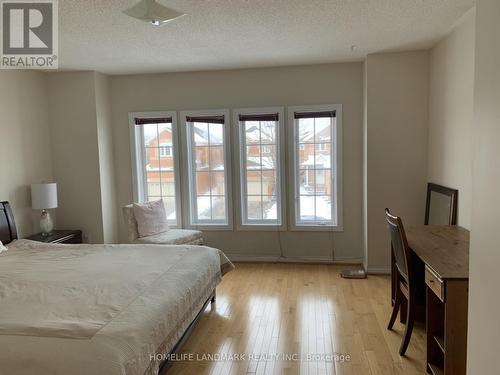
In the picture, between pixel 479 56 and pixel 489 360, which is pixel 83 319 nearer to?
pixel 489 360

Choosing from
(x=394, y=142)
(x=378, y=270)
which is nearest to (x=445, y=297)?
(x=378, y=270)

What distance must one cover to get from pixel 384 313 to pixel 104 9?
3374mm

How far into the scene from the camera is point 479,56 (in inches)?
45.6

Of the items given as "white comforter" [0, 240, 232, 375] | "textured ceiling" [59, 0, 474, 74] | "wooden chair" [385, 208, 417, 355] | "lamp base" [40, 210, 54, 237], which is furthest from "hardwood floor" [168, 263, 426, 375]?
"textured ceiling" [59, 0, 474, 74]

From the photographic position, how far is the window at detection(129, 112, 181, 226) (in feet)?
17.5

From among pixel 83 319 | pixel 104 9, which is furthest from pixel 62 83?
pixel 83 319

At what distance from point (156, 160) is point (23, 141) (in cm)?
160

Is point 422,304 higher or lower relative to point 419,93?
lower

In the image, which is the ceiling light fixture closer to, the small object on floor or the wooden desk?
the wooden desk

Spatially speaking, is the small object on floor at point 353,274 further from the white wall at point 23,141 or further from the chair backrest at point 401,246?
the white wall at point 23,141

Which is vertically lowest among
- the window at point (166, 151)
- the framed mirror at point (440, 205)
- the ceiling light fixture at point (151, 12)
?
the framed mirror at point (440, 205)

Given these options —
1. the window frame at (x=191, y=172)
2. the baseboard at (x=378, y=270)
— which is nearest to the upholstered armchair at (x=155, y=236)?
the window frame at (x=191, y=172)

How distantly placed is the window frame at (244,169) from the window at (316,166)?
5.1 inches

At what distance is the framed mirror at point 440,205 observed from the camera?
11.7ft
